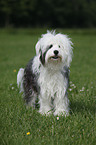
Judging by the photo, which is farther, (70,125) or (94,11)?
(94,11)

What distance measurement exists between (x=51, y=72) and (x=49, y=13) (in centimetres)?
4422

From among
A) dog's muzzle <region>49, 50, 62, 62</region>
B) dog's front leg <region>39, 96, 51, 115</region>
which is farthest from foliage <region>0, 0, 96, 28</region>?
dog's muzzle <region>49, 50, 62, 62</region>

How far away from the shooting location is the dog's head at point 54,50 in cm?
305

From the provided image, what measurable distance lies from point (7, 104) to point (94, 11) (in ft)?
165

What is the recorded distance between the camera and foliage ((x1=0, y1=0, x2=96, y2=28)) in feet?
131

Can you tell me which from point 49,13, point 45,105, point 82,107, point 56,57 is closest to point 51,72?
point 56,57

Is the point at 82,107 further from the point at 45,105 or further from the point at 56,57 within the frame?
the point at 56,57

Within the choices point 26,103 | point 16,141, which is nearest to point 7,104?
point 26,103

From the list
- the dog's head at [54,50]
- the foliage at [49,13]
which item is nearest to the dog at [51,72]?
the dog's head at [54,50]

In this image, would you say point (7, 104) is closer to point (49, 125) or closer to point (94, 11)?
point (49, 125)

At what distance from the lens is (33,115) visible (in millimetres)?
3312

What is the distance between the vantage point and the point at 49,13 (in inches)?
1804

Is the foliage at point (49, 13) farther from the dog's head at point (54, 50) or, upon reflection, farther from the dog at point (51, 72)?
the dog's head at point (54, 50)

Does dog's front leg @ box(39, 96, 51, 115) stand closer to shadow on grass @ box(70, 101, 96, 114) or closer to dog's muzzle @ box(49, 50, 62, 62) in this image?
shadow on grass @ box(70, 101, 96, 114)
